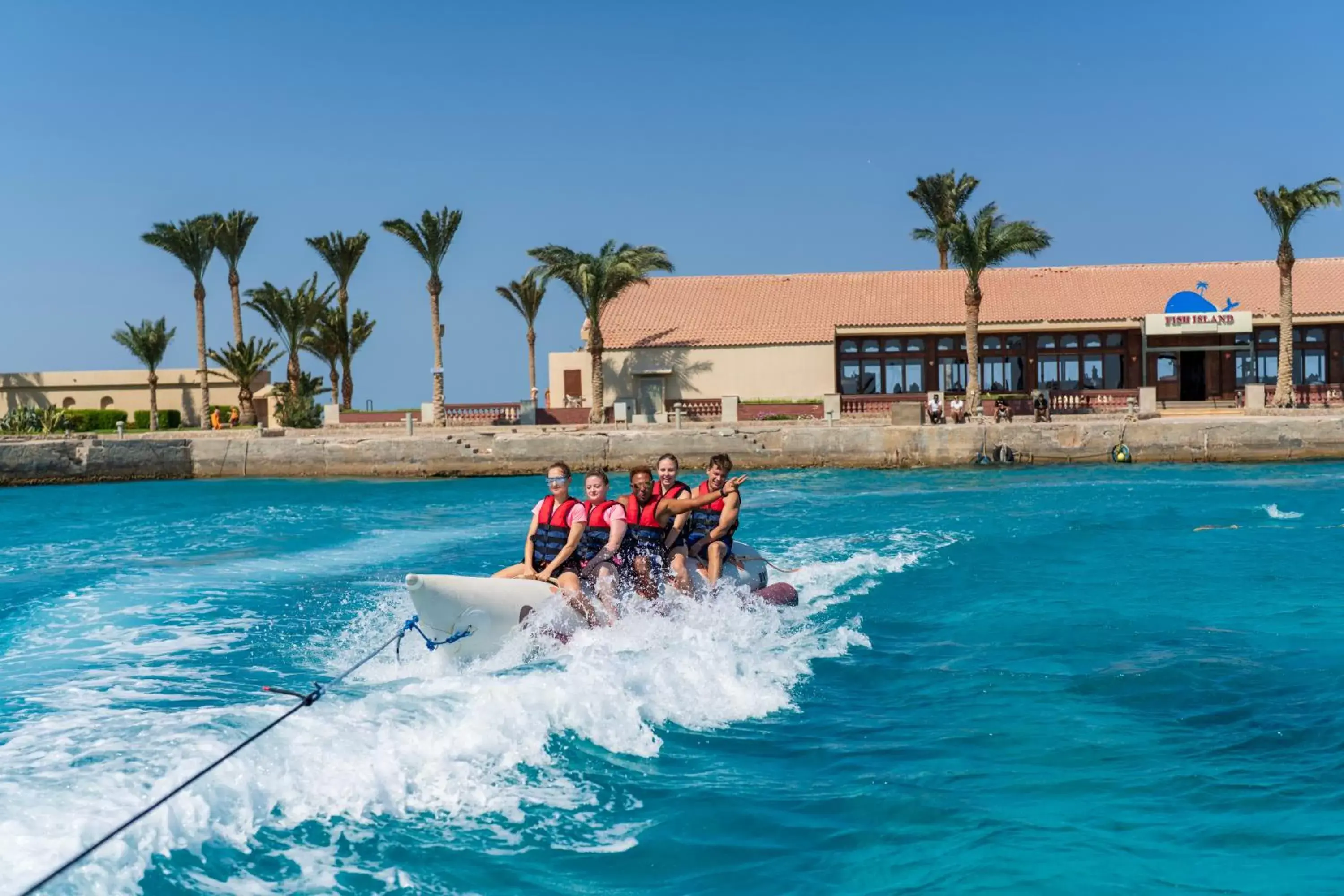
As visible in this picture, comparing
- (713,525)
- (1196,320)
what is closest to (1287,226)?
(1196,320)

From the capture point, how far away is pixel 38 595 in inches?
551

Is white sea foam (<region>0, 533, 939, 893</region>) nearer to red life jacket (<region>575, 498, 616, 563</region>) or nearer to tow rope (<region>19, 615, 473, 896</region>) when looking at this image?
tow rope (<region>19, 615, 473, 896</region>)

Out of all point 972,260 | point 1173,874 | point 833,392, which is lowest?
point 1173,874

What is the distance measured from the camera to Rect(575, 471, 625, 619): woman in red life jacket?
952cm

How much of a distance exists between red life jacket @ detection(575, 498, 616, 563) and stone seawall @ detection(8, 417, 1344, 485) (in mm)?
22849

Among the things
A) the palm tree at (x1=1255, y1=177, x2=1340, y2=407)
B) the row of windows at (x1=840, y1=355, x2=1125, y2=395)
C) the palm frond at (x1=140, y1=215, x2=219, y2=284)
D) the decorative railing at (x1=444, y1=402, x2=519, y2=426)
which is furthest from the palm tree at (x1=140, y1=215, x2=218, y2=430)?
the palm tree at (x1=1255, y1=177, x2=1340, y2=407)

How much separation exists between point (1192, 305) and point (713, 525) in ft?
113

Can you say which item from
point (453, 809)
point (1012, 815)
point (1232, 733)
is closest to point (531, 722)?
point (453, 809)

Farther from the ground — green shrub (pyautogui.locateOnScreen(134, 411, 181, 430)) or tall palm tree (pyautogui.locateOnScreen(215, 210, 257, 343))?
tall palm tree (pyautogui.locateOnScreen(215, 210, 257, 343))

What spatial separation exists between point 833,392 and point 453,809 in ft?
118

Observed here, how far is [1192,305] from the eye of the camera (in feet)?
132

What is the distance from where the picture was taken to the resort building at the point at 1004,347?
4100 centimetres

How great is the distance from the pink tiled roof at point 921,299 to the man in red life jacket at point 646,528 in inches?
1248

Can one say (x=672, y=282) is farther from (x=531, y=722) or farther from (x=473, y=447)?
(x=531, y=722)
